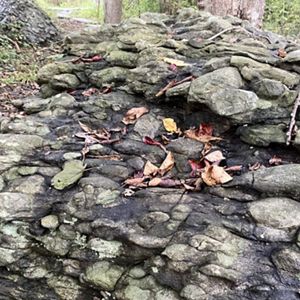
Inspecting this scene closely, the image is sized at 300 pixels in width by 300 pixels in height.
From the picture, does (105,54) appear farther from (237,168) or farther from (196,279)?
(196,279)

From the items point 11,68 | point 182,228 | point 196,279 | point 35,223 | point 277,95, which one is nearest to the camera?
point 196,279

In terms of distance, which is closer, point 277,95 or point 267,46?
point 277,95

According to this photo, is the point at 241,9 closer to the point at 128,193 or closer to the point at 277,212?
the point at 128,193

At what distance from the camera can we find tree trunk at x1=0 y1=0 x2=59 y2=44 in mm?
8492

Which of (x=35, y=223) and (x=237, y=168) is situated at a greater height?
(x=237, y=168)

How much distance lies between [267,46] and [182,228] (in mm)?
2492

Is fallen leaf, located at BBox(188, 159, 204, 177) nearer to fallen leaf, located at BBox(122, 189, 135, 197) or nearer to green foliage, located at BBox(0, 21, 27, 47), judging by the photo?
fallen leaf, located at BBox(122, 189, 135, 197)

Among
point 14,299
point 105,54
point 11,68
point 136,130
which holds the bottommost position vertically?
point 14,299

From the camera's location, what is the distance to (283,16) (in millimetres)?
10008

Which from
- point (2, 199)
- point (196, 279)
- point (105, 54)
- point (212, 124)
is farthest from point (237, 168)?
point (105, 54)

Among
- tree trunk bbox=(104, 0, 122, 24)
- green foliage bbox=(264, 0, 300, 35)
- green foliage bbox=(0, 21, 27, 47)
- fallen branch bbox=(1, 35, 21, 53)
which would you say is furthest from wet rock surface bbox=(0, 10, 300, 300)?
tree trunk bbox=(104, 0, 122, 24)

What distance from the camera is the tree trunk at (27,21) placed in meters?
8.49

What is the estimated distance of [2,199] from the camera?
2859 mm

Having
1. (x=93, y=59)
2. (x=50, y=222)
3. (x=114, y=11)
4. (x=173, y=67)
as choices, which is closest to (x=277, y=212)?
(x=50, y=222)
